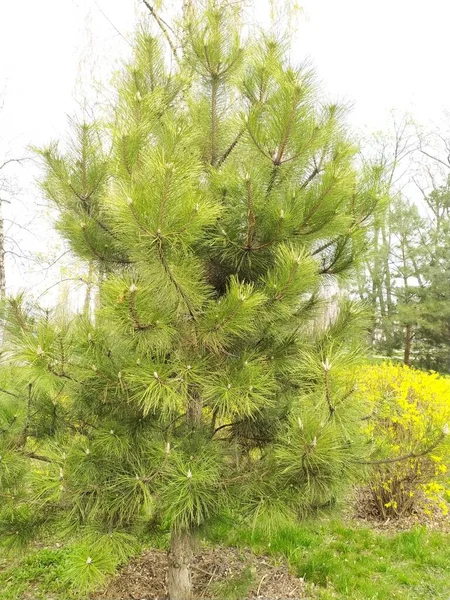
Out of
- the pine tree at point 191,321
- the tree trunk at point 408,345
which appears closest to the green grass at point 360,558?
the pine tree at point 191,321

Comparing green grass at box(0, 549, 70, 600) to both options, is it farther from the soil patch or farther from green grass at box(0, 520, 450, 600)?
the soil patch

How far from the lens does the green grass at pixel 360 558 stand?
2949 millimetres

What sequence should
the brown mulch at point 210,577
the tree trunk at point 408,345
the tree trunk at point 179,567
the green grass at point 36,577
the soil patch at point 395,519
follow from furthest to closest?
the tree trunk at point 408,345
the soil patch at point 395,519
the green grass at point 36,577
the brown mulch at point 210,577
the tree trunk at point 179,567

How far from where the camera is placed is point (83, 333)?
6.67 ft

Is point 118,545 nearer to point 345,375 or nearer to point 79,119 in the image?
point 345,375

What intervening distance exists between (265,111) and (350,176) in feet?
1.72

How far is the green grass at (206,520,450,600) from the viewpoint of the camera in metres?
2.95

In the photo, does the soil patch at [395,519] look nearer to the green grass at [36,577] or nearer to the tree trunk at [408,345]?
the green grass at [36,577]

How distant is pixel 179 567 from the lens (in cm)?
246

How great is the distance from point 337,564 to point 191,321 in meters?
2.37

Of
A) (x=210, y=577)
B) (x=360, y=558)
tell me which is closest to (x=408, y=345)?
(x=360, y=558)

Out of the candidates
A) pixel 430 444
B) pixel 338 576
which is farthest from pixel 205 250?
pixel 338 576

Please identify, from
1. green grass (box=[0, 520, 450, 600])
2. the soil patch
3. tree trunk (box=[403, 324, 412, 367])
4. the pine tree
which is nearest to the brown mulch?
green grass (box=[0, 520, 450, 600])

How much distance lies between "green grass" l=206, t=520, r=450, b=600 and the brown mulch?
0.46ft
